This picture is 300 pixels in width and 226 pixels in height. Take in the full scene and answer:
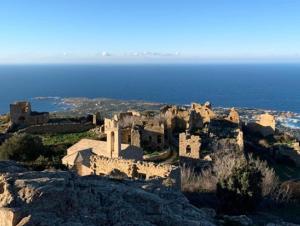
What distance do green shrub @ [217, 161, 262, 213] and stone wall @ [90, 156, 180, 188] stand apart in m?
2.57

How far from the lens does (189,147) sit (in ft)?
134

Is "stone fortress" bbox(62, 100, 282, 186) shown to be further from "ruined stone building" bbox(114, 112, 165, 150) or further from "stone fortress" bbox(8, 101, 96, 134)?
"stone fortress" bbox(8, 101, 96, 134)

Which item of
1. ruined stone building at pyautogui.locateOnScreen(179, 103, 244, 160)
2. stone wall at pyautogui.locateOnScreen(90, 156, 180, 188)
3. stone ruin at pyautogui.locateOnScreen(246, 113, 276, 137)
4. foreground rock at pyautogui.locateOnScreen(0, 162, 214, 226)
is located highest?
foreground rock at pyautogui.locateOnScreen(0, 162, 214, 226)

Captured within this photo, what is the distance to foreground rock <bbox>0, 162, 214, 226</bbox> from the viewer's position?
1047cm

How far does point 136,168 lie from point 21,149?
12613mm

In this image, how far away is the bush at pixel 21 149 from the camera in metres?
32.5

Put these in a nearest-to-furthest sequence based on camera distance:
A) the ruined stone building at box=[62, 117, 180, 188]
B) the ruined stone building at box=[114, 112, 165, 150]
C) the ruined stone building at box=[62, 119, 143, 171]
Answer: the ruined stone building at box=[62, 117, 180, 188], the ruined stone building at box=[62, 119, 143, 171], the ruined stone building at box=[114, 112, 165, 150]

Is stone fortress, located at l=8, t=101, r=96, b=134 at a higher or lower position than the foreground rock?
lower

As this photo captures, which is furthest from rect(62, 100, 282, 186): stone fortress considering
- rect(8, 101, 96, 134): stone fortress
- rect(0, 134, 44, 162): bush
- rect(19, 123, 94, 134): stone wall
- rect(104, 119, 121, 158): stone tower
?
rect(8, 101, 96, 134): stone fortress

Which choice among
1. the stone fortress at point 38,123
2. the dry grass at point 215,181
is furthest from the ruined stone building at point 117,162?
the stone fortress at point 38,123

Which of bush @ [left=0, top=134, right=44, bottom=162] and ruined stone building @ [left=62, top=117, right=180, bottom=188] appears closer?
ruined stone building @ [left=62, top=117, right=180, bottom=188]

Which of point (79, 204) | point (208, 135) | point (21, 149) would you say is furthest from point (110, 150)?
point (79, 204)

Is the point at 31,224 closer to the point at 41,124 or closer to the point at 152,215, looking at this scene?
the point at 152,215

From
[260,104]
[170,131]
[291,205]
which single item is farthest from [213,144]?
[260,104]
